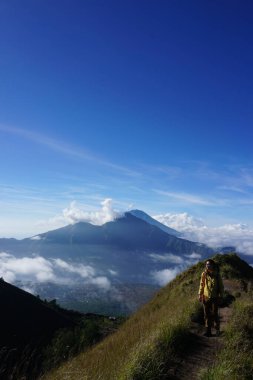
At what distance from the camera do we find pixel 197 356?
1170 cm

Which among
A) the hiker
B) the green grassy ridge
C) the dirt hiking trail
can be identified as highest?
the hiker

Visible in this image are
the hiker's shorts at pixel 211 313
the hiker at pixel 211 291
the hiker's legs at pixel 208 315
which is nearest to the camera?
the hiker's legs at pixel 208 315

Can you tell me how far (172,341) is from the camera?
11.9m

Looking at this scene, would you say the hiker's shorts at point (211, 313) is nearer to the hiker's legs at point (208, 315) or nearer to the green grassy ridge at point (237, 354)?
the hiker's legs at point (208, 315)

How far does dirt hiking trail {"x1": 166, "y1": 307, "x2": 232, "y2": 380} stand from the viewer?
390 inches

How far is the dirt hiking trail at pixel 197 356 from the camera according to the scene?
9.90m

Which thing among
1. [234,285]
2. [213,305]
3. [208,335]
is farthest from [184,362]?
[234,285]

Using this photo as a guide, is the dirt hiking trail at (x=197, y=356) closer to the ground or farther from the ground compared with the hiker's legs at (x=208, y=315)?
closer to the ground

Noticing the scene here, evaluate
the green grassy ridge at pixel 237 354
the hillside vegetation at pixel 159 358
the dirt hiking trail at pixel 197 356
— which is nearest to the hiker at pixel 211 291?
the dirt hiking trail at pixel 197 356

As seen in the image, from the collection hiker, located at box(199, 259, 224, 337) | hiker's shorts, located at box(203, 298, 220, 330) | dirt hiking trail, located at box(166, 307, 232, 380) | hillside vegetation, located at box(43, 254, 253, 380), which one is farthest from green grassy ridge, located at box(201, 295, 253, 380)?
hiker, located at box(199, 259, 224, 337)

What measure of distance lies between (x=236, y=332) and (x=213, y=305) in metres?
2.90

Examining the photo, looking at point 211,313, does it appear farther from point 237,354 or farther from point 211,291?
point 237,354

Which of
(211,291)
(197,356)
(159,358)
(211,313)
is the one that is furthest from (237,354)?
(211,291)

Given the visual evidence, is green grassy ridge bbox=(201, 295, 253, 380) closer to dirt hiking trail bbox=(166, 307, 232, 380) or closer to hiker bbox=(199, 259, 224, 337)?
dirt hiking trail bbox=(166, 307, 232, 380)
